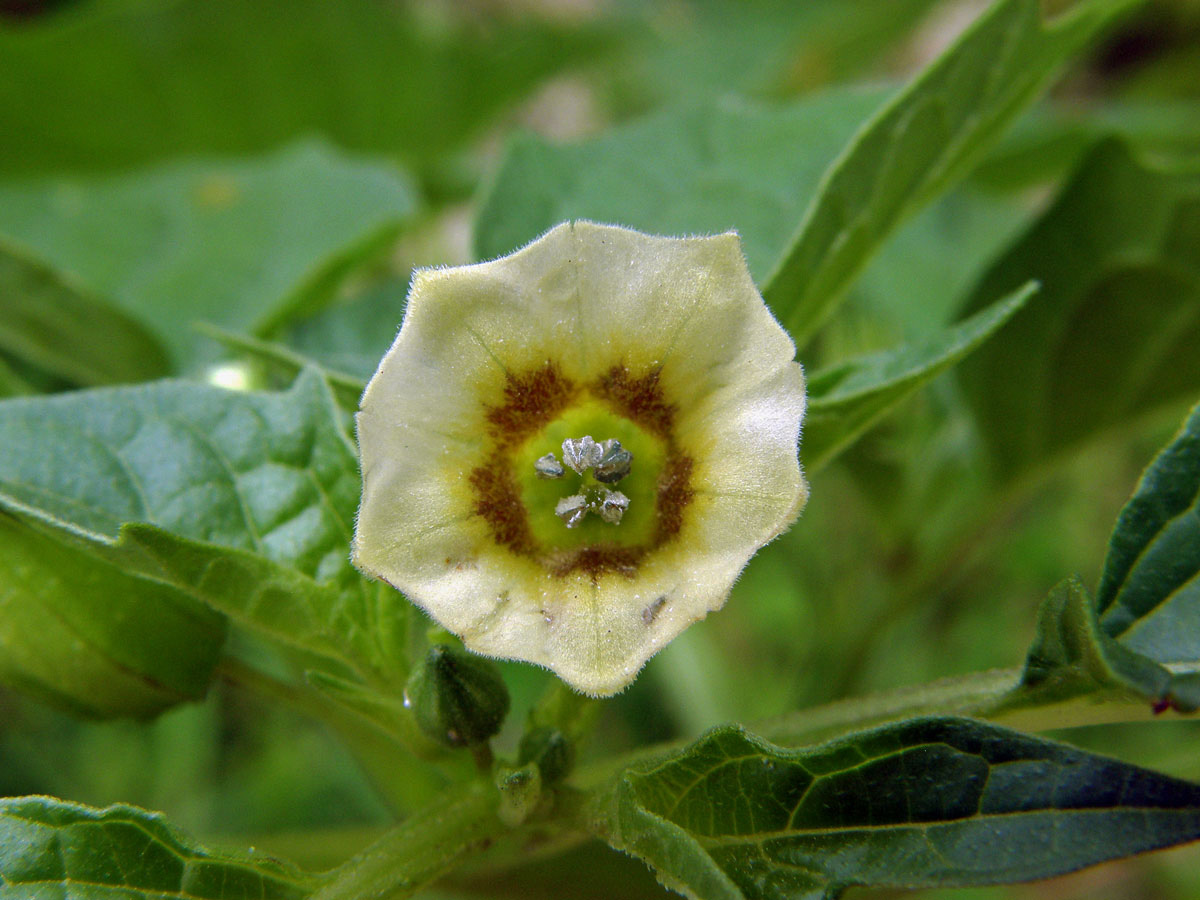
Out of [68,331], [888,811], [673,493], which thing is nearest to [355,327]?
[68,331]

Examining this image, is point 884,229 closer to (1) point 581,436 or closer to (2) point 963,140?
(2) point 963,140

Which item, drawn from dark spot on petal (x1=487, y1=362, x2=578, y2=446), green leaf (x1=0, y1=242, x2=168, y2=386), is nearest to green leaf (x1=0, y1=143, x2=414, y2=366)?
green leaf (x1=0, y1=242, x2=168, y2=386)

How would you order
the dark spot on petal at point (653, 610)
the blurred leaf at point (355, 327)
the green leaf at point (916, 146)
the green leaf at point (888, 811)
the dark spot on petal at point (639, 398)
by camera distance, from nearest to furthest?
the green leaf at point (888, 811), the dark spot on petal at point (653, 610), the dark spot on petal at point (639, 398), the green leaf at point (916, 146), the blurred leaf at point (355, 327)

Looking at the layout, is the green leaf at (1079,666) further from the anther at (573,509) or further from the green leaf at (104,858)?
the green leaf at (104,858)

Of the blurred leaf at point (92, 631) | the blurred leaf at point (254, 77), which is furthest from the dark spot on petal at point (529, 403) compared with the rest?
the blurred leaf at point (254, 77)

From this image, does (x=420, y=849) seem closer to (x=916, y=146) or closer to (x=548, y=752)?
(x=548, y=752)

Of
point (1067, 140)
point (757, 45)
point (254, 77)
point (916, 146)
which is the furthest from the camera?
point (757, 45)

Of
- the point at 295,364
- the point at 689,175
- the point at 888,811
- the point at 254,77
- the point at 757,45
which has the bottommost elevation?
the point at 888,811
